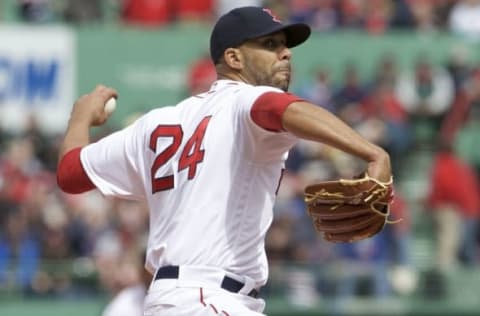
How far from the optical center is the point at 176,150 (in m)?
5.78

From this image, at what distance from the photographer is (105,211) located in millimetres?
14609

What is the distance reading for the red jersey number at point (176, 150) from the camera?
5.69 meters

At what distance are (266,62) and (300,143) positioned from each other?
10241mm

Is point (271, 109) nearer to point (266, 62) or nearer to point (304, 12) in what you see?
point (266, 62)

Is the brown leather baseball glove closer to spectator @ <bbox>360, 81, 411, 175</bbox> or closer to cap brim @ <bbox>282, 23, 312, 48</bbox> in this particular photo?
cap brim @ <bbox>282, 23, 312, 48</bbox>

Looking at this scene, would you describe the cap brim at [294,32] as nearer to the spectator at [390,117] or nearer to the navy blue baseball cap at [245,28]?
the navy blue baseball cap at [245,28]

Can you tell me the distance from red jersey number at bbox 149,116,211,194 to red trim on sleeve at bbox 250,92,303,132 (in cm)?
39

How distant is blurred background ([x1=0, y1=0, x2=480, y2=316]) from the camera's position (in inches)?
555

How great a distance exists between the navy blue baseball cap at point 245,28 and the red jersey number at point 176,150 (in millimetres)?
361

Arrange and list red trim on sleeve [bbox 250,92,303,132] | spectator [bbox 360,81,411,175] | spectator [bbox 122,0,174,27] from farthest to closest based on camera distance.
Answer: spectator [bbox 122,0,174,27]
spectator [bbox 360,81,411,175]
red trim on sleeve [bbox 250,92,303,132]

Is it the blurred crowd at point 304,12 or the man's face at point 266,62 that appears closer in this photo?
the man's face at point 266,62

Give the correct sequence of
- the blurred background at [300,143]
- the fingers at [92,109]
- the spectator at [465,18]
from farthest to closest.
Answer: the spectator at [465,18], the blurred background at [300,143], the fingers at [92,109]

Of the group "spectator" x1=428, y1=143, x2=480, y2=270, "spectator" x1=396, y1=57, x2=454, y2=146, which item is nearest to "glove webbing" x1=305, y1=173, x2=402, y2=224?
"spectator" x1=428, y1=143, x2=480, y2=270

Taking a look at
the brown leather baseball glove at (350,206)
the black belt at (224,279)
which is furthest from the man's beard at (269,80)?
the black belt at (224,279)
